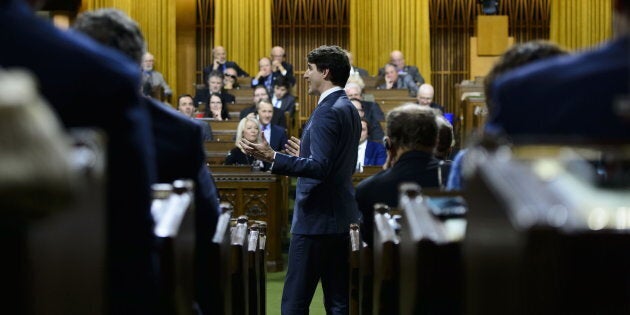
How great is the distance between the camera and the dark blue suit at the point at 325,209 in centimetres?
604

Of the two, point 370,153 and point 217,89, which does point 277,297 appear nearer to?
point 370,153

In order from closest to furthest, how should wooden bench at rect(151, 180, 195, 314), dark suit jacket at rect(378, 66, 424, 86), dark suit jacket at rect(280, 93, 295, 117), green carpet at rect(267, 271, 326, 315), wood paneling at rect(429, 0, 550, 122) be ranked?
wooden bench at rect(151, 180, 195, 314)
green carpet at rect(267, 271, 326, 315)
dark suit jacket at rect(280, 93, 295, 117)
dark suit jacket at rect(378, 66, 424, 86)
wood paneling at rect(429, 0, 550, 122)

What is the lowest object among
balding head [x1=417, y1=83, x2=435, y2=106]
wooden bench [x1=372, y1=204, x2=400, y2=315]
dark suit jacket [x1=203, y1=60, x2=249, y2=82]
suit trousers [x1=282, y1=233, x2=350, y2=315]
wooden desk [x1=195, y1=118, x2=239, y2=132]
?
suit trousers [x1=282, y1=233, x2=350, y2=315]

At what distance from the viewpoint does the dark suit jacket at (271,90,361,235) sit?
6.00m

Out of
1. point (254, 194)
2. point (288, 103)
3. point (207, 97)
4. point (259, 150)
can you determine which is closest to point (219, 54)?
point (207, 97)

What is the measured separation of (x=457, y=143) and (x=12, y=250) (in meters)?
12.8

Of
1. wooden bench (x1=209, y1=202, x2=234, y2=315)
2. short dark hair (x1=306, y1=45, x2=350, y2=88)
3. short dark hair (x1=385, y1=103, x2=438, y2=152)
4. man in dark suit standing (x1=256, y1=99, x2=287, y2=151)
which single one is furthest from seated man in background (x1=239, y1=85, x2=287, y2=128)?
wooden bench (x1=209, y1=202, x2=234, y2=315)

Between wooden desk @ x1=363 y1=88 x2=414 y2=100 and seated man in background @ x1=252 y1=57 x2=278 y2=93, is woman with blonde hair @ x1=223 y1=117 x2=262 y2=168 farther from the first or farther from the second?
seated man in background @ x1=252 y1=57 x2=278 y2=93

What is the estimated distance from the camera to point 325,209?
6.08 m

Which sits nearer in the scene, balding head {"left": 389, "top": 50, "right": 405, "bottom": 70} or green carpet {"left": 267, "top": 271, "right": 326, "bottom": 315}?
green carpet {"left": 267, "top": 271, "right": 326, "bottom": 315}

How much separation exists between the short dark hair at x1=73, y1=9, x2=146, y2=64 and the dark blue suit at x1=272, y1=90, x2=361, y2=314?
2842 mm

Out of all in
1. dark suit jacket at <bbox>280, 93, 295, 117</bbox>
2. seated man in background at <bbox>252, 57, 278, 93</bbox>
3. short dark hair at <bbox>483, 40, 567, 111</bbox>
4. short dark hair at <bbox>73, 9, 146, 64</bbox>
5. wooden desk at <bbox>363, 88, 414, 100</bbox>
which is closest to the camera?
short dark hair at <bbox>73, 9, 146, 64</bbox>

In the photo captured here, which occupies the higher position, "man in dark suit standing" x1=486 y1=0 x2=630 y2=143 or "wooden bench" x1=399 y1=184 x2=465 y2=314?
"man in dark suit standing" x1=486 y1=0 x2=630 y2=143

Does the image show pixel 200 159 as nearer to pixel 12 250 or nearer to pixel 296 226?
pixel 12 250
